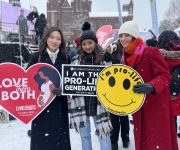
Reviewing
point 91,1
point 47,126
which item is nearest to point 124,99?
point 47,126

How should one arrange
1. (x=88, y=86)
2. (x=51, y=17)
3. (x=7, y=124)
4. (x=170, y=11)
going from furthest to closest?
(x=51, y=17), (x=170, y=11), (x=7, y=124), (x=88, y=86)

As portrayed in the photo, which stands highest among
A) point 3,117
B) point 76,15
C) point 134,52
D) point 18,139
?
point 76,15

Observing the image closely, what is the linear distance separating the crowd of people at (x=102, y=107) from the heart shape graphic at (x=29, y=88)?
0.32ft

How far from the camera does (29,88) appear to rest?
7.86 ft

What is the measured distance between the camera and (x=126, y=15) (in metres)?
68.9

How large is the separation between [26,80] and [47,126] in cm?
56

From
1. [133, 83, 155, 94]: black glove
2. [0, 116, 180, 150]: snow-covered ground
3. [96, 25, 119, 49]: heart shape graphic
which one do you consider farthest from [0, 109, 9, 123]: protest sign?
[133, 83, 155, 94]: black glove

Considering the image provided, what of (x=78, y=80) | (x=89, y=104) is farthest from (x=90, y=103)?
(x=78, y=80)

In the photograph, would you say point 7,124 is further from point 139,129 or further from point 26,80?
point 139,129

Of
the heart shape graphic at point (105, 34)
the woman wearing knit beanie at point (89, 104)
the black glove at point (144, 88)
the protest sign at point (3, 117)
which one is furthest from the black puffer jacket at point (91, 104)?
the heart shape graphic at point (105, 34)

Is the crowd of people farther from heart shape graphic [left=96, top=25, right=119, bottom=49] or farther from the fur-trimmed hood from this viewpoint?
heart shape graphic [left=96, top=25, right=119, bottom=49]

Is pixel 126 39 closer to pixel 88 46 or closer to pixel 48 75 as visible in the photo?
pixel 88 46

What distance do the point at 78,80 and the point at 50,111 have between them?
515mm

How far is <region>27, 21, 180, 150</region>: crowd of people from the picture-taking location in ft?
6.73
